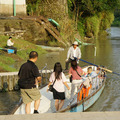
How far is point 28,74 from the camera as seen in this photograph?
7.21 m

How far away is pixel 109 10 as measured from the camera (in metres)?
41.6

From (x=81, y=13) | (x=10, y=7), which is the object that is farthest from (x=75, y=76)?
(x=81, y=13)

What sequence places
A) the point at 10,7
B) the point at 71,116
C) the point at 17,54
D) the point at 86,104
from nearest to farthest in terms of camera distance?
the point at 71,116 < the point at 86,104 < the point at 17,54 < the point at 10,7

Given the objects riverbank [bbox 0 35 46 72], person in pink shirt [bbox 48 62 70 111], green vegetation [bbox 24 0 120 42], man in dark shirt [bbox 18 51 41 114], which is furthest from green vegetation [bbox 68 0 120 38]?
man in dark shirt [bbox 18 51 41 114]

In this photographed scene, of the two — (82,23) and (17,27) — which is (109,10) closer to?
(82,23)

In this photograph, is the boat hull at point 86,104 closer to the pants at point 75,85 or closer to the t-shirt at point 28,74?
the pants at point 75,85

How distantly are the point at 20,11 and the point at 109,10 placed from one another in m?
17.0

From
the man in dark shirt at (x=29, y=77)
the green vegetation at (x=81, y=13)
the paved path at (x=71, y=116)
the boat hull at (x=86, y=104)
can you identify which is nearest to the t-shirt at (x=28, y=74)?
the man in dark shirt at (x=29, y=77)

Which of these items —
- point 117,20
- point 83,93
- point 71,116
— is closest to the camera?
point 71,116

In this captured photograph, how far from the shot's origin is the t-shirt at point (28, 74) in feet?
23.6

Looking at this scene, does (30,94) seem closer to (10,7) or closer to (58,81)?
(58,81)

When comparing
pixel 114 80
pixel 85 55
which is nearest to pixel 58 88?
pixel 114 80

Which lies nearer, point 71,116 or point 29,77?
point 71,116

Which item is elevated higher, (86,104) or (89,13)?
(89,13)
